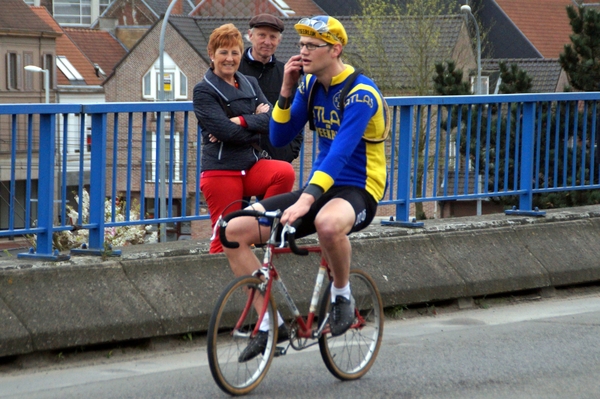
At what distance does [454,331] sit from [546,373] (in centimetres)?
142

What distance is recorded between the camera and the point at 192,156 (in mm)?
7969

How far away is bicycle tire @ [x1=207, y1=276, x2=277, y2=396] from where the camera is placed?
5.07 metres

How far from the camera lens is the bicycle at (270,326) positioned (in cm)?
513

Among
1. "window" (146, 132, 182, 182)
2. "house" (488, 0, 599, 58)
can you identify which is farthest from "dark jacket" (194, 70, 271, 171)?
"house" (488, 0, 599, 58)

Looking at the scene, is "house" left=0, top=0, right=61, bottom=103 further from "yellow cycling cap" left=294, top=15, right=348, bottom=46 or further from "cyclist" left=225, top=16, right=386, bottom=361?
"yellow cycling cap" left=294, top=15, right=348, bottom=46

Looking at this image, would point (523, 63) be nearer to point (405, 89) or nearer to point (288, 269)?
point (405, 89)

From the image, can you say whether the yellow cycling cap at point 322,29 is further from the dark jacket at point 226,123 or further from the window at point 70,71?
the window at point 70,71

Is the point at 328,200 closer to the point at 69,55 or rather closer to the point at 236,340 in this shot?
the point at 236,340

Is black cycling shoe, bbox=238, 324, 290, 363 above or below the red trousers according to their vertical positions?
below

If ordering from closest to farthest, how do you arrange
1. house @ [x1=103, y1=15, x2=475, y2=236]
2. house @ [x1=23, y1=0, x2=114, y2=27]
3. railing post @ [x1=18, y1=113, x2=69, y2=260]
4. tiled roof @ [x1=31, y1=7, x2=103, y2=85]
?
railing post @ [x1=18, y1=113, x2=69, y2=260], house @ [x1=103, y1=15, x2=475, y2=236], tiled roof @ [x1=31, y1=7, x2=103, y2=85], house @ [x1=23, y1=0, x2=114, y2=27]

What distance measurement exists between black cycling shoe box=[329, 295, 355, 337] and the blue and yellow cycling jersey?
0.61 meters

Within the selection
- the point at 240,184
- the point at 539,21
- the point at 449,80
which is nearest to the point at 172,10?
the point at 539,21

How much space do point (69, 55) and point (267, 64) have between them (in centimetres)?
6289

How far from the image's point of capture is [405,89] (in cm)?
4572
